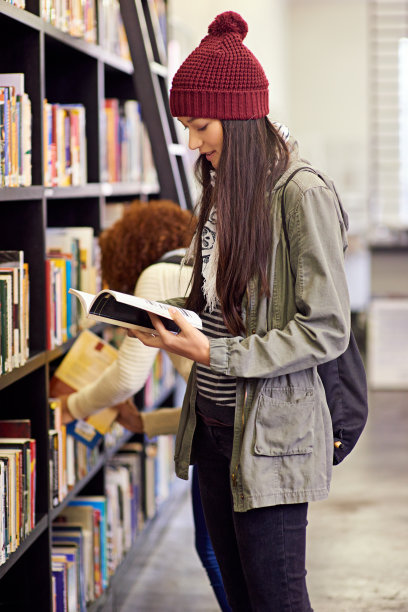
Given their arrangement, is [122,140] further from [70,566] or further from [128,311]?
[128,311]

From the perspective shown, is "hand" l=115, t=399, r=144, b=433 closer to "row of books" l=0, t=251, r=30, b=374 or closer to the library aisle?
"row of books" l=0, t=251, r=30, b=374

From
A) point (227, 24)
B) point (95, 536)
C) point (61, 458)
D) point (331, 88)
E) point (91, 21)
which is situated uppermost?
point (331, 88)

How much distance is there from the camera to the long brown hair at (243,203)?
5.08 ft

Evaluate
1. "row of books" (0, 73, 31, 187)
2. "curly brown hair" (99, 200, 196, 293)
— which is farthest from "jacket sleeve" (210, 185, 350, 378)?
"curly brown hair" (99, 200, 196, 293)

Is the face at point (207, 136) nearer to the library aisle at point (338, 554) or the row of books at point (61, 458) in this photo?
the row of books at point (61, 458)

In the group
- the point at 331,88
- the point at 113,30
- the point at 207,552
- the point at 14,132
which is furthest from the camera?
the point at 331,88

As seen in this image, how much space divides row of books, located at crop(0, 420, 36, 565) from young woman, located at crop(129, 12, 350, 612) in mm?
567

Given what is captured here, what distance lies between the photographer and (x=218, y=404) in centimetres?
164

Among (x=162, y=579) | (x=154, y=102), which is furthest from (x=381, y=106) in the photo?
(x=162, y=579)

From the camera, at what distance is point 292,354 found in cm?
148

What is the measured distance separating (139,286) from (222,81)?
755 mm

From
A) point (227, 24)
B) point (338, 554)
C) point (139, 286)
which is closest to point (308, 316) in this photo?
point (227, 24)

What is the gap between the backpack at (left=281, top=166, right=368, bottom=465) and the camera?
162cm

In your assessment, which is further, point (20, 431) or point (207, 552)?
point (207, 552)
